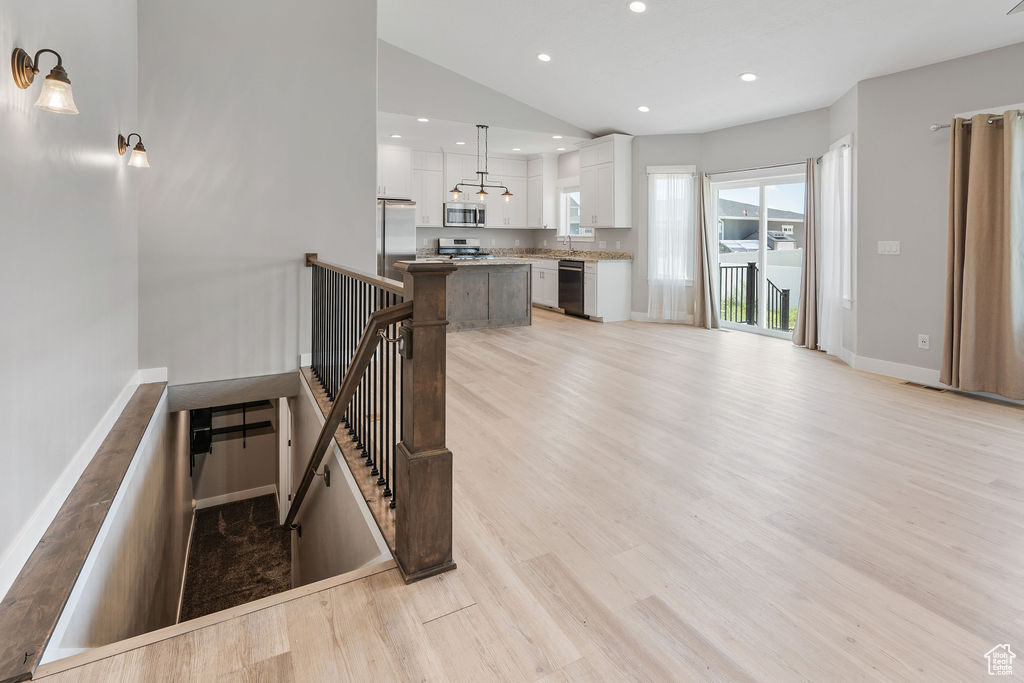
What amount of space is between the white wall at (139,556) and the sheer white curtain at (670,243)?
6.10m

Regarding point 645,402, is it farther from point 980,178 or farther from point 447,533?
point 980,178

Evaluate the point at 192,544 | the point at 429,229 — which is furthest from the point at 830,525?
the point at 429,229

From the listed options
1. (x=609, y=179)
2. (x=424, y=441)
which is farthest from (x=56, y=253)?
(x=609, y=179)

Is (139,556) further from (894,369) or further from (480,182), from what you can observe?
(480,182)

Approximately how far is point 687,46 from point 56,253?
5.22m

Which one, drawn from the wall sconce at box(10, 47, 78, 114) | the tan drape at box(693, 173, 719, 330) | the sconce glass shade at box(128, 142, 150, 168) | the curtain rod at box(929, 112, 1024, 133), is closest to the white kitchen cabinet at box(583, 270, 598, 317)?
the tan drape at box(693, 173, 719, 330)

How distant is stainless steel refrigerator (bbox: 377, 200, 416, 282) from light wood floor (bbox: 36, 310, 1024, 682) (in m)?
4.41

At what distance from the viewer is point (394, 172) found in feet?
28.9

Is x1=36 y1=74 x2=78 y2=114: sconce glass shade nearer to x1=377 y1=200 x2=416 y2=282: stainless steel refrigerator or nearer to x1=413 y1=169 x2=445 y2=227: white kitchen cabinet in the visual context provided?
x1=377 y1=200 x2=416 y2=282: stainless steel refrigerator

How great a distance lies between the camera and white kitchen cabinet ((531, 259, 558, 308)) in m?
9.10

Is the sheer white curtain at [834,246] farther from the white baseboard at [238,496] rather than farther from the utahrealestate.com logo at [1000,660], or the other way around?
the white baseboard at [238,496]

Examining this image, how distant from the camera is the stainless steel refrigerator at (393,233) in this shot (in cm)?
780

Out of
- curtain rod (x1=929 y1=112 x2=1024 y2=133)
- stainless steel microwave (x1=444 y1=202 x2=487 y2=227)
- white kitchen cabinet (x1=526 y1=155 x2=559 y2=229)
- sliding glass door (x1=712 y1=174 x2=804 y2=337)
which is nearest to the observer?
curtain rod (x1=929 y1=112 x2=1024 y2=133)

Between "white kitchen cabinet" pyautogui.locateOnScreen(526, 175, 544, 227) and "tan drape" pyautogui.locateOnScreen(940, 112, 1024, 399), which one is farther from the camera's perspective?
"white kitchen cabinet" pyautogui.locateOnScreen(526, 175, 544, 227)
